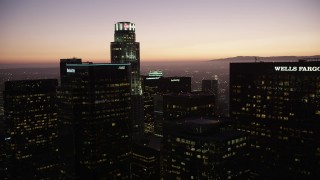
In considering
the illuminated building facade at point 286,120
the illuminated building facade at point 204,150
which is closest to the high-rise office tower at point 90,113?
the illuminated building facade at point 204,150

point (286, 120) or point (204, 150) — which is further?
point (286, 120)

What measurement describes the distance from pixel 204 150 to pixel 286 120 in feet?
218

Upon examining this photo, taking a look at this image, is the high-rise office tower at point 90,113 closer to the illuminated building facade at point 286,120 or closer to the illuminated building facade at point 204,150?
the illuminated building facade at point 204,150

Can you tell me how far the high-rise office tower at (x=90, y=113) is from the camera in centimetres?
18738

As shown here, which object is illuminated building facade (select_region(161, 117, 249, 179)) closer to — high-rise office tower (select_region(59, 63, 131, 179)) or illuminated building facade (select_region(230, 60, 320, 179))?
illuminated building facade (select_region(230, 60, 320, 179))

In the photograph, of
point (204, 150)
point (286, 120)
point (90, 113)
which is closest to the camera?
point (204, 150)

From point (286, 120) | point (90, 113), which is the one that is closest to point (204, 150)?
point (286, 120)

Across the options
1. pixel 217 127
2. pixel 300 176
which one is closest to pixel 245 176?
pixel 217 127

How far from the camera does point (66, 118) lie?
195 m

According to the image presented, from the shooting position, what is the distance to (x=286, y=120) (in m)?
188

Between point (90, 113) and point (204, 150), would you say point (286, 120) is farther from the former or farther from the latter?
point (90, 113)

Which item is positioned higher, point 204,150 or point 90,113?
point 90,113

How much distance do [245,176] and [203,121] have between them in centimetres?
3343

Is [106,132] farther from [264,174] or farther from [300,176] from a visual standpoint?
[300,176]
